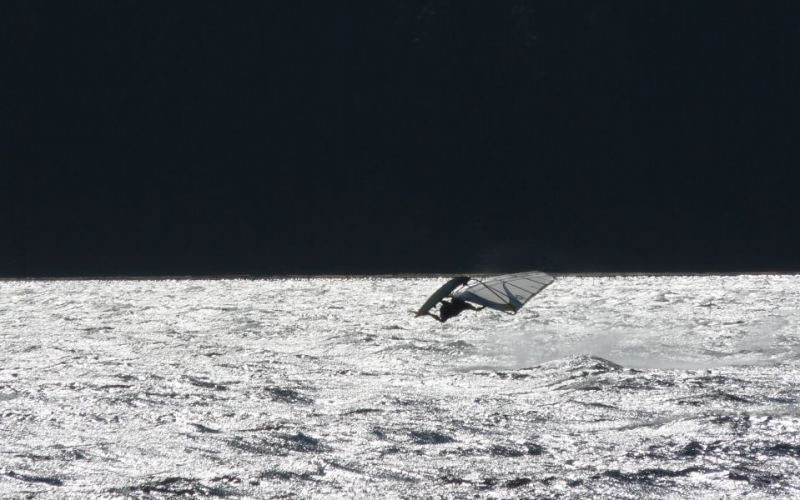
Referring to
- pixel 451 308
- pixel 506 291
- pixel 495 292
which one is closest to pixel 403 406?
pixel 451 308

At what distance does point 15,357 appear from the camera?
26781 millimetres

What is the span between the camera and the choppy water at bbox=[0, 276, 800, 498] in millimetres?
13938

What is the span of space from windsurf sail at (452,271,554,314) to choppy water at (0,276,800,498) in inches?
58.9

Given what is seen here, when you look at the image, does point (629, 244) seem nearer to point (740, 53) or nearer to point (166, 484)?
point (740, 53)

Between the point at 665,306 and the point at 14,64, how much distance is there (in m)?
58.0

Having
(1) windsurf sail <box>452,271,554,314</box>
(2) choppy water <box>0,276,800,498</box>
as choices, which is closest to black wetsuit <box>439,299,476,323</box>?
(1) windsurf sail <box>452,271,554,314</box>

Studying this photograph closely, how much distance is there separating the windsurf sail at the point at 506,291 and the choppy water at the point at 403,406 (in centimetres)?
150

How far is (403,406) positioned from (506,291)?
18.5 feet

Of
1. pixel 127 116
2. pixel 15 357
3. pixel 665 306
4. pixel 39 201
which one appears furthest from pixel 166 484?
pixel 127 116

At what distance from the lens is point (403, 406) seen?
1909 cm

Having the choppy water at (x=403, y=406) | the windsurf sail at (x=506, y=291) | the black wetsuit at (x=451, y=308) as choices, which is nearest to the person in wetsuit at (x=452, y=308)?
the black wetsuit at (x=451, y=308)

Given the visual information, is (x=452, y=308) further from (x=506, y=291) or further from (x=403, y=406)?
(x=403, y=406)

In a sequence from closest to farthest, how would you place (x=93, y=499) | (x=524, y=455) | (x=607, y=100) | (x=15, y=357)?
(x=93, y=499) → (x=524, y=455) → (x=15, y=357) → (x=607, y=100)

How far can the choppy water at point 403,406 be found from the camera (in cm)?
1394
